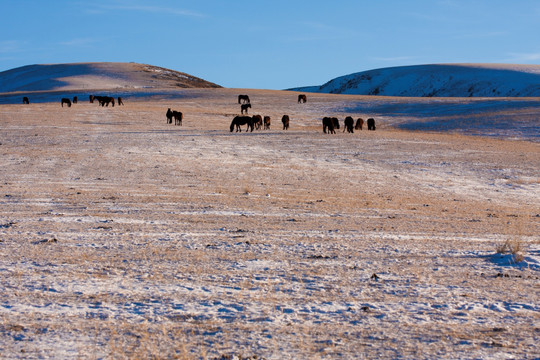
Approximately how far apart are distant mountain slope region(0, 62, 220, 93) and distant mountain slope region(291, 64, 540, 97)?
138ft

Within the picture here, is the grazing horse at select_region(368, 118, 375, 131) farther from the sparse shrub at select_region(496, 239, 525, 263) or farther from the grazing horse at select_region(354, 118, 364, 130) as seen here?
the sparse shrub at select_region(496, 239, 525, 263)

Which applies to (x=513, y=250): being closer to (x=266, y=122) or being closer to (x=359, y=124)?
(x=266, y=122)

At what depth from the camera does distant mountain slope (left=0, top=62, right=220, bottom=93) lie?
10300 cm

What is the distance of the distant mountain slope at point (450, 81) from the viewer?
118m

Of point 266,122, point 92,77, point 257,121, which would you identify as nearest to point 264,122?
point 266,122

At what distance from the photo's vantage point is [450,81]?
430 ft

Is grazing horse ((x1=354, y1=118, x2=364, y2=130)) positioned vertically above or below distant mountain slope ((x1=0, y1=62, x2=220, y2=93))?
below

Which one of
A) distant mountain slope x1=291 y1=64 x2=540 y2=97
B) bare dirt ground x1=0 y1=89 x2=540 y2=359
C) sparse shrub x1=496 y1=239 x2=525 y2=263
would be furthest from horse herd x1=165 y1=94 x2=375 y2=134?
distant mountain slope x1=291 y1=64 x2=540 y2=97

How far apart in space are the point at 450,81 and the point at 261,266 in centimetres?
13194

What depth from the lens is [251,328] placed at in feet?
14.6

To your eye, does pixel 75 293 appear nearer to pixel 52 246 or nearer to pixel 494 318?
pixel 52 246

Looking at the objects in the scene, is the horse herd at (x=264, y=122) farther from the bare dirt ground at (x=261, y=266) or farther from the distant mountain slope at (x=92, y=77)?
the distant mountain slope at (x=92, y=77)

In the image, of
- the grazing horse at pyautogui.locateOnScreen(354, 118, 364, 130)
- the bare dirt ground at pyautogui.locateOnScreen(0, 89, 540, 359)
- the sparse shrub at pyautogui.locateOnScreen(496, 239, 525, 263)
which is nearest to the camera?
the bare dirt ground at pyautogui.locateOnScreen(0, 89, 540, 359)

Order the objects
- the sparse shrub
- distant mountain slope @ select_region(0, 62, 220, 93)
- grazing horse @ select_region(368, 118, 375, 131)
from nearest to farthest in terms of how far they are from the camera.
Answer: the sparse shrub
grazing horse @ select_region(368, 118, 375, 131)
distant mountain slope @ select_region(0, 62, 220, 93)
